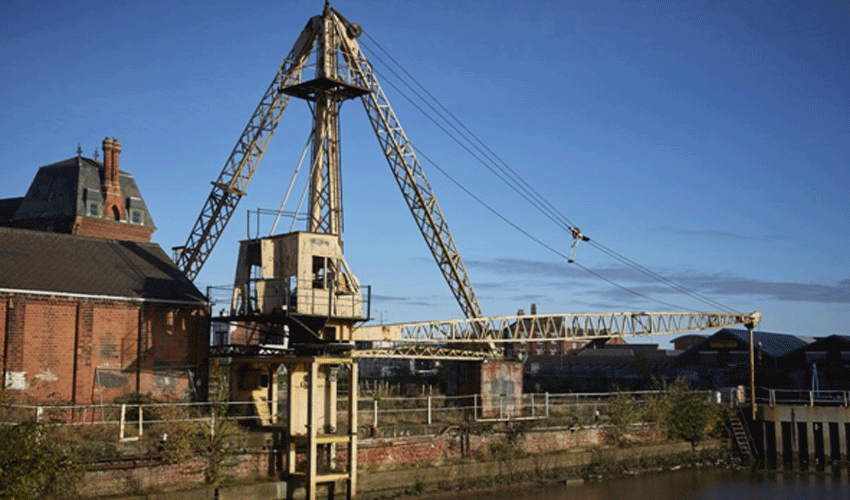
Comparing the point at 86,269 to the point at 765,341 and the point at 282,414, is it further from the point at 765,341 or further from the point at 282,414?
the point at 765,341

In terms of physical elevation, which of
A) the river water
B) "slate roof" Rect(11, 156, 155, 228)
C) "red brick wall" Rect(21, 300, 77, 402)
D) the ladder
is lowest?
the river water

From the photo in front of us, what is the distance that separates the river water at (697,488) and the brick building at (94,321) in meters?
9.40

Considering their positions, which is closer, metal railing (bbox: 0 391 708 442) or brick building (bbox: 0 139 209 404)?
metal railing (bbox: 0 391 708 442)

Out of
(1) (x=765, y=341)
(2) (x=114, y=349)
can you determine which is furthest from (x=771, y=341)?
(2) (x=114, y=349)

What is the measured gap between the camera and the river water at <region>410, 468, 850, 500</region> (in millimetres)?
26938

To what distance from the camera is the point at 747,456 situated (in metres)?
36.5

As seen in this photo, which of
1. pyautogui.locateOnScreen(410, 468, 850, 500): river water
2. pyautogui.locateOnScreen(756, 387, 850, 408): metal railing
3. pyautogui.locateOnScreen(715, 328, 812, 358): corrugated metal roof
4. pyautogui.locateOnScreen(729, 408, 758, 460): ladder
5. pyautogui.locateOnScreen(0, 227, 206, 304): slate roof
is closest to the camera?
pyautogui.locateOnScreen(0, 227, 206, 304): slate roof

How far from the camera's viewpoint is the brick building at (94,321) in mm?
24688

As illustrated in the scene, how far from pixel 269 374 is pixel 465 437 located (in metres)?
6.54

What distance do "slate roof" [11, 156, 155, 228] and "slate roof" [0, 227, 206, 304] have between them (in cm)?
2910

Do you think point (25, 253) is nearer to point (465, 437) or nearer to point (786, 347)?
point (465, 437)

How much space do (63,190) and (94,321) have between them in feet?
111

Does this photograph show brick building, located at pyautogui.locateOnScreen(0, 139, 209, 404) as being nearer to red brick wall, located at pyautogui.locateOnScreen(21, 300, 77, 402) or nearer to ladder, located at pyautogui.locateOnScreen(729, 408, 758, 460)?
red brick wall, located at pyautogui.locateOnScreen(21, 300, 77, 402)

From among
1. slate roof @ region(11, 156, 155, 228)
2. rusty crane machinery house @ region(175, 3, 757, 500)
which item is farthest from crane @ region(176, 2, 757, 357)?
slate roof @ region(11, 156, 155, 228)
